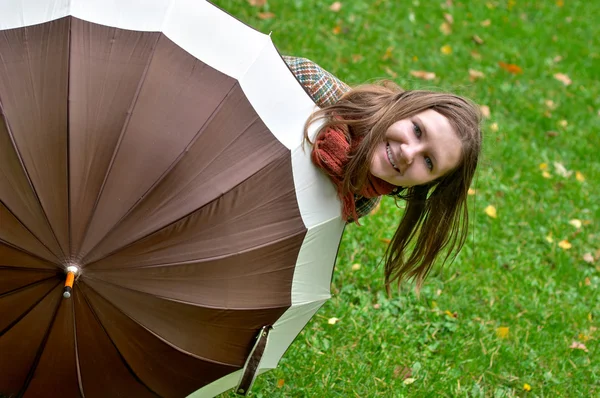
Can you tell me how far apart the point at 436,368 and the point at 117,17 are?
2.22 metres

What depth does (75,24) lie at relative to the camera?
2.12 m

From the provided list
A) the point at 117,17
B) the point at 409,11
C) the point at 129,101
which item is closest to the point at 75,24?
the point at 117,17

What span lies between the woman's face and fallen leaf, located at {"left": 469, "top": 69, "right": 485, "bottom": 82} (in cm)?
355

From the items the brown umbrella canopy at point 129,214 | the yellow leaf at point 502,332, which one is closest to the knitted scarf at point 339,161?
the brown umbrella canopy at point 129,214

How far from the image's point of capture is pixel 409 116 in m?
2.48

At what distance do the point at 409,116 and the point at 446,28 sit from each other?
411cm

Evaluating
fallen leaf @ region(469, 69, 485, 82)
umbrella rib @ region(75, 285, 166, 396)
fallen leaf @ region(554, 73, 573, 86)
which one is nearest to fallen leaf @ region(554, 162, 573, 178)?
fallen leaf @ region(469, 69, 485, 82)

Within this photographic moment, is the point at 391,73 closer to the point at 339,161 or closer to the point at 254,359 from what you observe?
Answer: the point at 339,161

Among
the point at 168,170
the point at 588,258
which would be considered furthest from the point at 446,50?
the point at 168,170

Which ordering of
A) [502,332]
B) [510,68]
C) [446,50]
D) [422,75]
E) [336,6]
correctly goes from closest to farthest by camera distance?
[502,332] < [422,75] < [336,6] < [446,50] < [510,68]

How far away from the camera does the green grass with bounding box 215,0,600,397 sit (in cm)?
336

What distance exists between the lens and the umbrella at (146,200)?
195 centimetres

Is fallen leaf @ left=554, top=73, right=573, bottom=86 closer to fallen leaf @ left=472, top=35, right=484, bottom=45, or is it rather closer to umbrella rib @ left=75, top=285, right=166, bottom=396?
fallen leaf @ left=472, top=35, right=484, bottom=45

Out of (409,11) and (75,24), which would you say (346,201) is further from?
(409,11)
